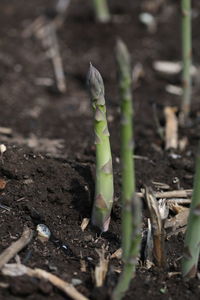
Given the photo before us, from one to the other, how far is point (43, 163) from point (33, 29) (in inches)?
119

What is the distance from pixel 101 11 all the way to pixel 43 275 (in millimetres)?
3650

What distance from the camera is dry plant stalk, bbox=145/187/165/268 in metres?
2.40

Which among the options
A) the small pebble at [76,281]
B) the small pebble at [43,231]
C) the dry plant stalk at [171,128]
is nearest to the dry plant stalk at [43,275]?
the small pebble at [76,281]

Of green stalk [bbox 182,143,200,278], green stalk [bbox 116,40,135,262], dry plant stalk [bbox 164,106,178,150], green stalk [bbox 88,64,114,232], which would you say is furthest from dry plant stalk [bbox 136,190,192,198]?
dry plant stalk [bbox 164,106,178,150]

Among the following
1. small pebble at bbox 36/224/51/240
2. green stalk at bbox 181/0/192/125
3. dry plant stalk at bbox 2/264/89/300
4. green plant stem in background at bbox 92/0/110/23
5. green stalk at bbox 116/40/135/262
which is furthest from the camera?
green plant stem in background at bbox 92/0/110/23

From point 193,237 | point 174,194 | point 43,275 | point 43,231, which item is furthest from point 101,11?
point 43,275

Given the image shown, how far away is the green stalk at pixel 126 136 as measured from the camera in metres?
1.96

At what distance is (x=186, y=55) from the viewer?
4.05 metres

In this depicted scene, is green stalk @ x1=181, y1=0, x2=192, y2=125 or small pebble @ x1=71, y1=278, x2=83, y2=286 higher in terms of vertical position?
green stalk @ x1=181, y1=0, x2=192, y2=125

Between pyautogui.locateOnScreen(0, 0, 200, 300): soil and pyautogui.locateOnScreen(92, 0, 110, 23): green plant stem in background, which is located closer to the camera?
pyautogui.locateOnScreen(0, 0, 200, 300): soil

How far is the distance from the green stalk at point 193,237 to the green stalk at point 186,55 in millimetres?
1868

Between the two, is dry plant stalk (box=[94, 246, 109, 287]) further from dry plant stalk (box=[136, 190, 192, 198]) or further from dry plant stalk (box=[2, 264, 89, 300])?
dry plant stalk (box=[136, 190, 192, 198])

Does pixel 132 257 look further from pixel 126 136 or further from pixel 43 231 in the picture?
pixel 43 231

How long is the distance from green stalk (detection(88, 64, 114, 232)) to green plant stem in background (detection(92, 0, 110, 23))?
3.11 metres
